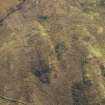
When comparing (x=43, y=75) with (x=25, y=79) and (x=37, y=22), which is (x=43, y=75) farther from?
(x=37, y=22)

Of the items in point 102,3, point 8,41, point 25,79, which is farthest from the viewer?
point 102,3

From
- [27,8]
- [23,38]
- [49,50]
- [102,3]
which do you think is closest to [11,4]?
[27,8]

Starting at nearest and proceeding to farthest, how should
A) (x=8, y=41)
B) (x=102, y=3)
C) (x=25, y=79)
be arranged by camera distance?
(x=25, y=79) → (x=8, y=41) → (x=102, y=3)

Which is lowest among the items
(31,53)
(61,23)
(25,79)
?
(25,79)

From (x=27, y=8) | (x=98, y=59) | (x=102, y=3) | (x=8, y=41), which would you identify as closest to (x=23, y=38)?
(x=8, y=41)

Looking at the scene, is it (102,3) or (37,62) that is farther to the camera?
(102,3)

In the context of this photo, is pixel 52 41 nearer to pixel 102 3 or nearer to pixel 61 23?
pixel 61 23

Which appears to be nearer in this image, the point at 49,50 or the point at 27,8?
the point at 49,50

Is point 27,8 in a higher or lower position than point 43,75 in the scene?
higher

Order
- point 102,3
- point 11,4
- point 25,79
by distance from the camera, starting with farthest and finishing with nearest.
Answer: point 102,3 < point 11,4 < point 25,79
